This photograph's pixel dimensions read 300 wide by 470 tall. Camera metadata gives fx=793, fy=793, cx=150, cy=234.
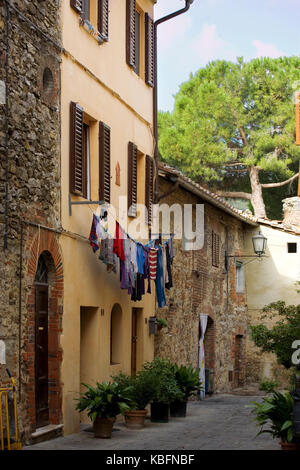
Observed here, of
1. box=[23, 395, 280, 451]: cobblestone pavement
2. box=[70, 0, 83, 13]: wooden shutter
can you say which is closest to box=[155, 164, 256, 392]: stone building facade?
box=[23, 395, 280, 451]: cobblestone pavement

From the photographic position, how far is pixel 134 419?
12875 mm

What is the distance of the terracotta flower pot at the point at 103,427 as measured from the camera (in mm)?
11469

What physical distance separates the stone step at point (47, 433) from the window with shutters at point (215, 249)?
11.3 metres

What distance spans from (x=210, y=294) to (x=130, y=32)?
8631mm

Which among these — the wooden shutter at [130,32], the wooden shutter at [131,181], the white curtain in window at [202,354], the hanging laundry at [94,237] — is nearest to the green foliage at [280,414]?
the hanging laundry at [94,237]

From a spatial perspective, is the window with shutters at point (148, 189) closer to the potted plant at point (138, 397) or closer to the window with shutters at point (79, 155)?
the window with shutters at point (79, 155)

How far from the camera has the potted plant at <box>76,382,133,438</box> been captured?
11.4 meters

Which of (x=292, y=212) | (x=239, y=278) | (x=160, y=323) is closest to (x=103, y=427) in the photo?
(x=160, y=323)

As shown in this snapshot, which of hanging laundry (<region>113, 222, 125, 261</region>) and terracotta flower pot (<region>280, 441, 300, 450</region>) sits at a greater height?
hanging laundry (<region>113, 222, 125, 261</region>)

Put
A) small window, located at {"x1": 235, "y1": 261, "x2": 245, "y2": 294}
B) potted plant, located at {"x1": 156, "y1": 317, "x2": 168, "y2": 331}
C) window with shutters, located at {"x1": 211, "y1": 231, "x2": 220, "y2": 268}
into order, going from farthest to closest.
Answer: small window, located at {"x1": 235, "y1": 261, "x2": 245, "y2": 294} → window with shutters, located at {"x1": 211, "y1": 231, "x2": 220, "y2": 268} → potted plant, located at {"x1": 156, "y1": 317, "x2": 168, "y2": 331}

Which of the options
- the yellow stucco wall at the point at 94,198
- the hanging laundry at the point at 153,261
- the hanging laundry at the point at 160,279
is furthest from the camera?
the hanging laundry at the point at 160,279

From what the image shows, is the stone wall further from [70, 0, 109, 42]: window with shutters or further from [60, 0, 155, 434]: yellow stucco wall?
[70, 0, 109, 42]: window with shutters

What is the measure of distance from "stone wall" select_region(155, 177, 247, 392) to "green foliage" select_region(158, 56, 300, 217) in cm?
737

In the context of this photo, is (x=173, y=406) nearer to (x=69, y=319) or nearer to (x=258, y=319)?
(x=69, y=319)
